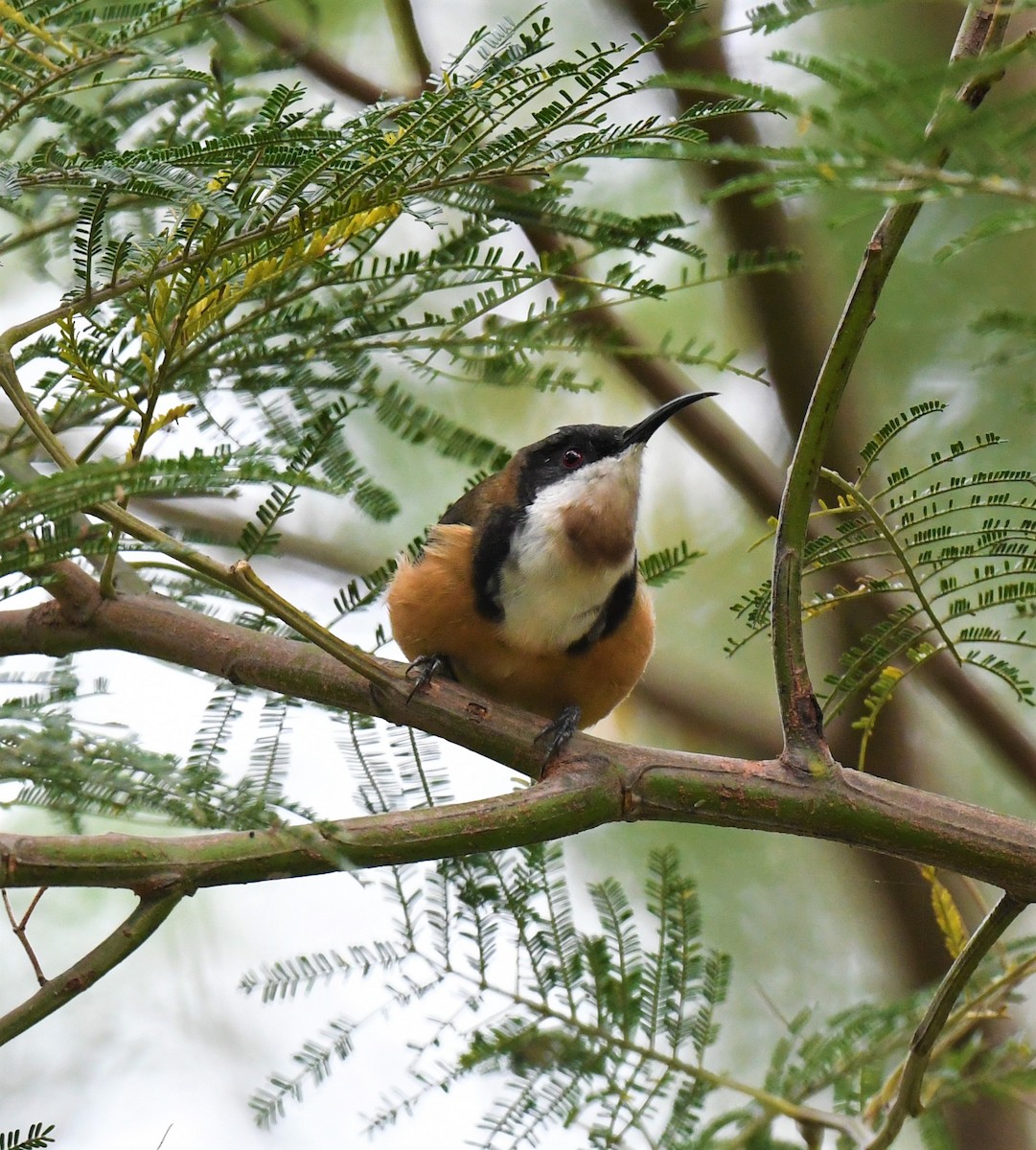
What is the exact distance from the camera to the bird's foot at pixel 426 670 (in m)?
2.91

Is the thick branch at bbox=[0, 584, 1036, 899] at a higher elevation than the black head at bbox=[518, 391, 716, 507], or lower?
lower

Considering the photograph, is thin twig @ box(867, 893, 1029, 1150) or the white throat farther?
the white throat

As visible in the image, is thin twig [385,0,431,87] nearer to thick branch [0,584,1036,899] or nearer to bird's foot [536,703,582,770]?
thick branch [0,584,1036,899]

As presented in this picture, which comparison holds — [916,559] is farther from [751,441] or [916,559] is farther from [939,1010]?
[751,441]

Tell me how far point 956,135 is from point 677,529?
581 centimetres

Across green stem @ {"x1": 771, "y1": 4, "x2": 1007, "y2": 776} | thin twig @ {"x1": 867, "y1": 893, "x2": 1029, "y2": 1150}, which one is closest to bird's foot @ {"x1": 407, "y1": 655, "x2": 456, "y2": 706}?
green stem @ {"x1": 771, "y1": 4, "x2": 1007, "y2": 776}

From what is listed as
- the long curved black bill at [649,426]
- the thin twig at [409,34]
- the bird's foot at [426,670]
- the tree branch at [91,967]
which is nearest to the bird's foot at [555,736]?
the bird's foot at [426,670]

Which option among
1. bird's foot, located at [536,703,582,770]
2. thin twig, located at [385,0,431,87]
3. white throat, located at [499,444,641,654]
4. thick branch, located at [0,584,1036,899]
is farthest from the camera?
thin twig, located at [385,0,431,87]

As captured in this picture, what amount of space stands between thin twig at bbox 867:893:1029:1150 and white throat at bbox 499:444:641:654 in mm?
1329

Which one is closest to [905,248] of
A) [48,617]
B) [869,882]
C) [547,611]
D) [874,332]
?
[874,332]

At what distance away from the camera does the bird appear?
11.9ft

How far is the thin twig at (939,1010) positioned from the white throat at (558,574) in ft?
4.36

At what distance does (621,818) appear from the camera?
2695 mm

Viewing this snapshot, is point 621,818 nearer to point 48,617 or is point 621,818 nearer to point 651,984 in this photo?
point 651,984
